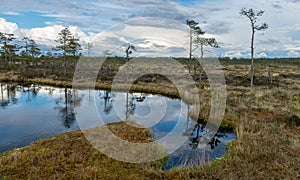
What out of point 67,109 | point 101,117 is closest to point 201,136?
point 101,117

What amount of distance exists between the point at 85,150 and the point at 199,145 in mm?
5380

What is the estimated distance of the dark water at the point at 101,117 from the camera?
412 inches

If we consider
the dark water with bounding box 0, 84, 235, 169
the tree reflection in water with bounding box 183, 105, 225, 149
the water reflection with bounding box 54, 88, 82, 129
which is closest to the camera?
the dark water with bounding box 0, 84, 235, 169

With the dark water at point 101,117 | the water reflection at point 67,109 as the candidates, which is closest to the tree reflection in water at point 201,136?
the dark water at point 101,117

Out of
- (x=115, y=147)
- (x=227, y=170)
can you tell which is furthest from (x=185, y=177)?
(x=115, y=147)

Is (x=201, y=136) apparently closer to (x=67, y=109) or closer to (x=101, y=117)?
(x=101, y=117)

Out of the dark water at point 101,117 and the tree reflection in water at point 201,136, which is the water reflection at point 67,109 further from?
the tree reflection in water at point 201,136

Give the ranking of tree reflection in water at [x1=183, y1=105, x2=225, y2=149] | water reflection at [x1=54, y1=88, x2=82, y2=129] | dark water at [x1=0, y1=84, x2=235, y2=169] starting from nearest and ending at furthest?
dark water at [x1=0, y1=84, x2=235, y2=169] < tree reflection in water at [x1=183, y1=105, x2=225, y2=149] < water reflection at [x1=54, y1=88, x2=82, y2=129]

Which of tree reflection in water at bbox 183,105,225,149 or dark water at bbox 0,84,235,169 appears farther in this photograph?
tree reflection in water at bbox 183,105,225,149

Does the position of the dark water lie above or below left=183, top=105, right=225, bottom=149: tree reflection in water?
above

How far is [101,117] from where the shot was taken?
15.5 meters

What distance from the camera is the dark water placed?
34.3ft

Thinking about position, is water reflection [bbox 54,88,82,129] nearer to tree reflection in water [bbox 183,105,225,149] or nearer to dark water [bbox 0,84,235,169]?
dark water [bbox 0,84,235,169]

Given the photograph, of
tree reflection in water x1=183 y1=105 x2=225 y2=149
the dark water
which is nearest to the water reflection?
the dark water
